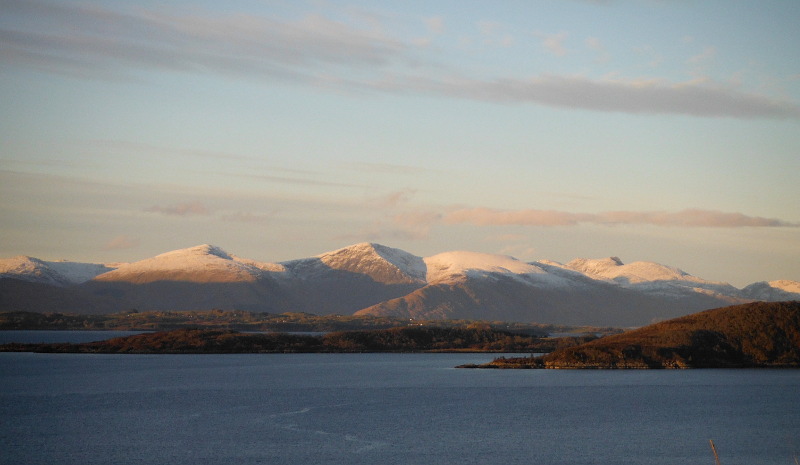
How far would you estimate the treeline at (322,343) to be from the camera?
573 ft

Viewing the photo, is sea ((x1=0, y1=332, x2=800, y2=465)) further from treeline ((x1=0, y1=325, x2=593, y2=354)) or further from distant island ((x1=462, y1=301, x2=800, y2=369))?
treeline ((x1=0, y1=325, x2=593, y2=354))

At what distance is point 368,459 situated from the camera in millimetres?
61938

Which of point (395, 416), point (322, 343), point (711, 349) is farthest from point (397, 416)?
point (322, 343)

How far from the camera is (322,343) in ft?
606

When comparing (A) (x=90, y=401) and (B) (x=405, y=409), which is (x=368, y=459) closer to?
(B) (x=405, y=409)

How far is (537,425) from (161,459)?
30608 mm

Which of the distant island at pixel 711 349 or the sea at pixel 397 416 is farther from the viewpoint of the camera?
the distant island at pixel 711 349

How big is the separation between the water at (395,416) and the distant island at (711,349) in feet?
22.2

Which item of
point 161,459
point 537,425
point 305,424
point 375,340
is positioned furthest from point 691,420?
point 375,340

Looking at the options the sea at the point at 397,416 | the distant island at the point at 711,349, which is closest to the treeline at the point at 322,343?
the distant island at the point at 711,349

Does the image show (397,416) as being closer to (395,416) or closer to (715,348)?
(395,416)

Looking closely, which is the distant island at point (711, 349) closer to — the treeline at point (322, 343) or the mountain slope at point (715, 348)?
the mountain slope at point (715, 348)

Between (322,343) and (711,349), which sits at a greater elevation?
(711,349)

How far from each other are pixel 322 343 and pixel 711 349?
249 ft
